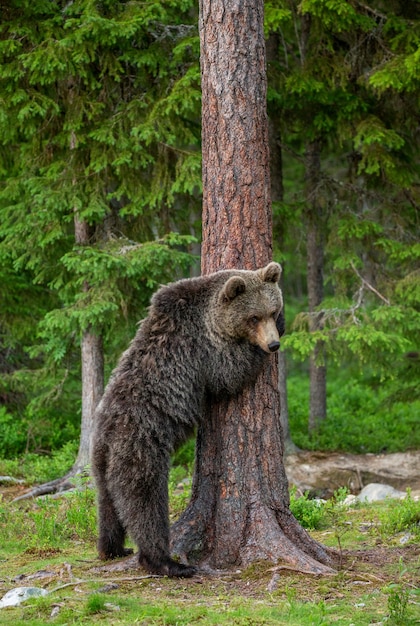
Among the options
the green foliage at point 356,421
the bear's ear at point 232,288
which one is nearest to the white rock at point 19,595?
the bear's ear at point 232,288

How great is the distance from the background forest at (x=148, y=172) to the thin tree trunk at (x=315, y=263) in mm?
56

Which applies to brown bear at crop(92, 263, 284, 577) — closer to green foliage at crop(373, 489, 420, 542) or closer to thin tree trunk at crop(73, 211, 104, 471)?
green foliage at crop(373, 489, 420, 542)

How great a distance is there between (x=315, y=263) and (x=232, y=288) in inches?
357

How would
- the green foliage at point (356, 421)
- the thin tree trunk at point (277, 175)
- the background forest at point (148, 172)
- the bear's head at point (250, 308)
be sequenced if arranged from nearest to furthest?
1. the bear's head at point (250, 308)
2. the background forest at point (148, 172)
3. the thin tree trunk at point (277, 175)
4. the green foliage at point (356, 421)

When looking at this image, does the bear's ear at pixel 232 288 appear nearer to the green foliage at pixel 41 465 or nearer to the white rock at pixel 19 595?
the white rock at pixel 19 595

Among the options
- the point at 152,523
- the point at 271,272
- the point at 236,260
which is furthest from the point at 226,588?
the point at 236,260

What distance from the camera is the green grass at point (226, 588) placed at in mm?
5488

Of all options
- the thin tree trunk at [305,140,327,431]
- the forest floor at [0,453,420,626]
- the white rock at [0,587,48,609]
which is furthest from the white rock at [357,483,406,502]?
the white rock at [0,587,48,609]

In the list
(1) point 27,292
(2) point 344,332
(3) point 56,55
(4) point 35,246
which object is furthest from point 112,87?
(2) point 344,332

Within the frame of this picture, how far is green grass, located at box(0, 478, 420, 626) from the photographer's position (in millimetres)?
5488

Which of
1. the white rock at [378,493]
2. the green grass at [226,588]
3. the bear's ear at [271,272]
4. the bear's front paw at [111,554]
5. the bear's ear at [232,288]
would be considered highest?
the bear's ear at [271,272]

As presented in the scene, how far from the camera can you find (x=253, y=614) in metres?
5.54

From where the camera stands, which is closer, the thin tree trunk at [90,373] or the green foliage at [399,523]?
→ the green foliage at [399,523]

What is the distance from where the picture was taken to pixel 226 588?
6.22m
